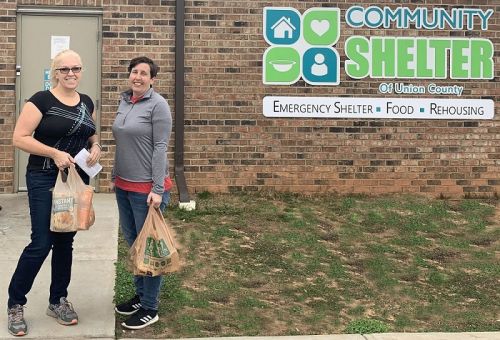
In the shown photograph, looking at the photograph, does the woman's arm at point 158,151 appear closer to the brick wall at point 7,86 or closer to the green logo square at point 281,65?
the green logo square at point 281,65

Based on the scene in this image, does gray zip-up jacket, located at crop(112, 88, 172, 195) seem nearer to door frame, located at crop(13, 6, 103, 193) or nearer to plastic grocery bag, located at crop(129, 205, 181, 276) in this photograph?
plastic grocery bag, located at crop(129, 205, 181, 276)

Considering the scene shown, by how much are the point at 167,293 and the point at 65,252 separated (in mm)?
1025

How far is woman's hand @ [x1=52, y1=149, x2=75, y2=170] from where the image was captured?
12.8ft

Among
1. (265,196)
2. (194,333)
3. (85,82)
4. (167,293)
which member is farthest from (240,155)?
(194,333)

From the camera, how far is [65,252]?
4.21m

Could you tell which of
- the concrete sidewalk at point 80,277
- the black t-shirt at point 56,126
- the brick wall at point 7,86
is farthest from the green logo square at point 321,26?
the black t-shirt at point 56,126

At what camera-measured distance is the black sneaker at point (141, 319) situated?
429 cm

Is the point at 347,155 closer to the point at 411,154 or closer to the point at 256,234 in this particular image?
the point at 411,154

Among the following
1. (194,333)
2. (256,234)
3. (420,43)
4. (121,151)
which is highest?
(420,43)

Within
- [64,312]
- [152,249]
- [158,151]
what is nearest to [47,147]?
[158,151]

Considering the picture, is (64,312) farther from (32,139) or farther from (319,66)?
(319,66)

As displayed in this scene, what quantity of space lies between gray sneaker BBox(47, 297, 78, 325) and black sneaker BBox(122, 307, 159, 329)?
1.15 feet

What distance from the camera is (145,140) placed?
13.3 ft

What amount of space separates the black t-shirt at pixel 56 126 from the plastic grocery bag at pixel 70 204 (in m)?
0.14
